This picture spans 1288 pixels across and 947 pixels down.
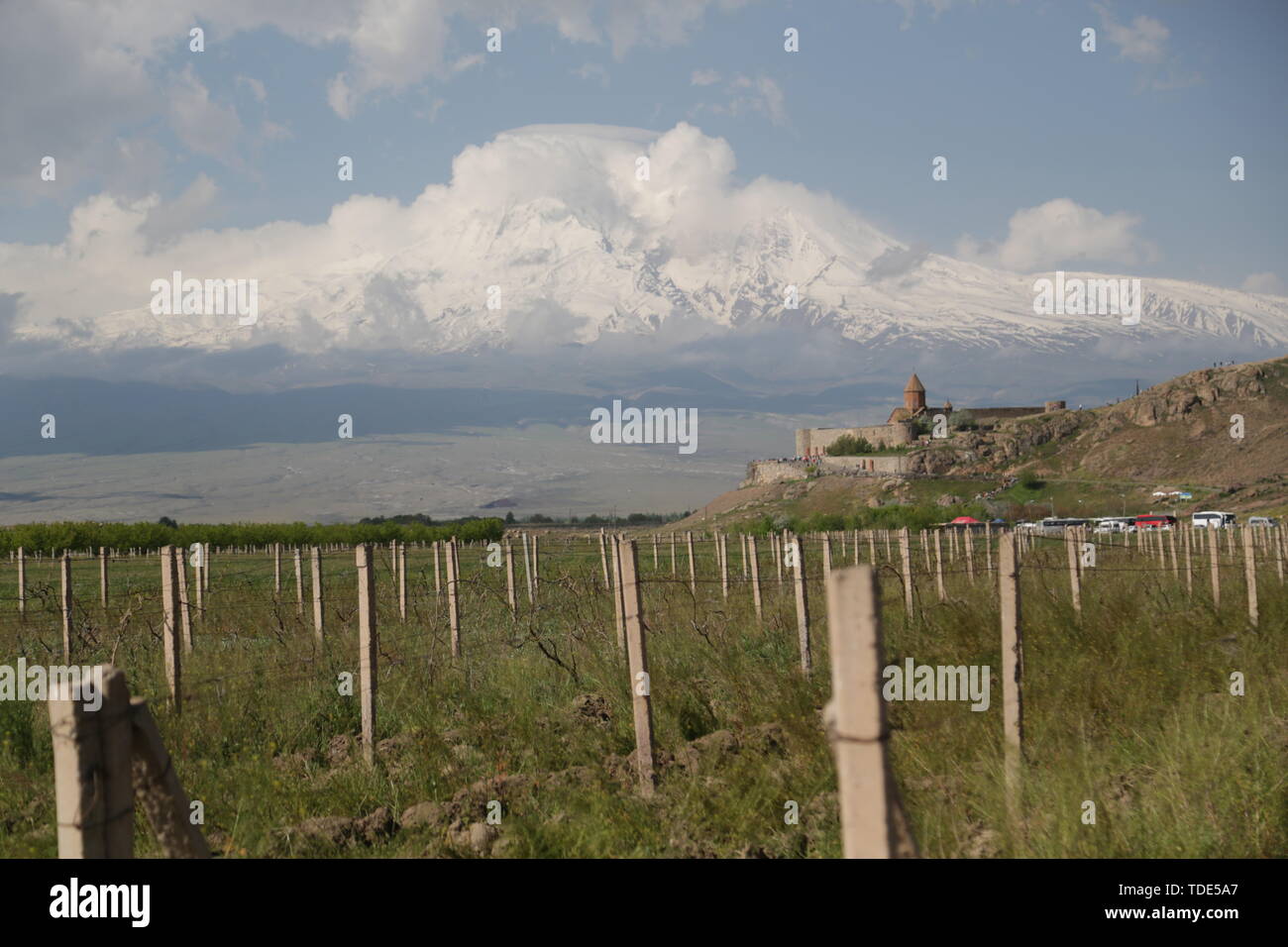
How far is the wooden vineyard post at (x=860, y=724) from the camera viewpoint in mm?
2992

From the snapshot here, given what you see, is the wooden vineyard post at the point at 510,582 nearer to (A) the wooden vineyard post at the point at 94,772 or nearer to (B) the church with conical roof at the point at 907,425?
(A) the wooden vineyard post at the point at 94,772

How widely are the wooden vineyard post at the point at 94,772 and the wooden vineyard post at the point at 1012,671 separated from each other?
4.99 m

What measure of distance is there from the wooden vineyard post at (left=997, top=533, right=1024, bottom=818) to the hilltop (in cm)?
8281

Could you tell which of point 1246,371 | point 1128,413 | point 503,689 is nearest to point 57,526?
point 503,689

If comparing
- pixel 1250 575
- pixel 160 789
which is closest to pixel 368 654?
pixel 160 789

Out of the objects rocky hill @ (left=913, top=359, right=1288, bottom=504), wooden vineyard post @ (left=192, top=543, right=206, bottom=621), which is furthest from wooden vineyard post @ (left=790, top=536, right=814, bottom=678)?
rocky hill @ (left=913, top=359, right=1288, bottom=504)

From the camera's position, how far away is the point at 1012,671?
7.64 m

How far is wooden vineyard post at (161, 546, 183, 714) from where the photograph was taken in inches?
419

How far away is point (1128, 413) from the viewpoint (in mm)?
118625

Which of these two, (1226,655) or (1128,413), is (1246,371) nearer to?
(1128,413)

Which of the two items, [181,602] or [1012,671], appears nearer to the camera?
[1012,671]

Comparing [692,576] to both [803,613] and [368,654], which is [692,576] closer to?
[803,613]

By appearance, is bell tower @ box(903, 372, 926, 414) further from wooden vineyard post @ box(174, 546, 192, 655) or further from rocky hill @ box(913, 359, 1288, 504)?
wooden vineyard post @ box(174, 546, 192, 655)

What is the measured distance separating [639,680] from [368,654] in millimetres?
2887
